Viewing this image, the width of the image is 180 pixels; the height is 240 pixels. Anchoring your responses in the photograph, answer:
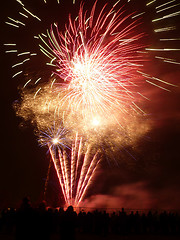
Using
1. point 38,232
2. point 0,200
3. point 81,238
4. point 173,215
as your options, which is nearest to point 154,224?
point 173,215

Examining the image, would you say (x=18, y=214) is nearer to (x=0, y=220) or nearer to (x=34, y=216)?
(x=34, y=216)

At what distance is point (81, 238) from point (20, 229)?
19.4 ft

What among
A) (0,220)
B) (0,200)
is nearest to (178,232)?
(0,220)

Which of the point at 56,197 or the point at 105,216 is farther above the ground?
the point at 56,197

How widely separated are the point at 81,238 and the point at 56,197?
22000mm

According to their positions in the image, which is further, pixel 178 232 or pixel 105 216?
pixel 178 232

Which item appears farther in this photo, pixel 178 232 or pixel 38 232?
pixel 178 232

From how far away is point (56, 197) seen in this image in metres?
31.1

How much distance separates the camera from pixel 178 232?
475 inches

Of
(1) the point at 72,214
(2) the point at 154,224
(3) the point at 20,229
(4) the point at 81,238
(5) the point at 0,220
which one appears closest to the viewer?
(3) the point at 20,229

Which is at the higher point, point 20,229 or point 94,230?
point 94,230

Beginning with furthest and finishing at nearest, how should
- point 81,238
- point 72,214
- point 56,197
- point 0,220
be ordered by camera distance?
point 56,197, point 0,220, point 81,238, point 72,214

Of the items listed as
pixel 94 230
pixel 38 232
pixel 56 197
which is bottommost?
pixel 38 232

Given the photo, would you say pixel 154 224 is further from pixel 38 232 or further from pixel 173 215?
pixel 38 232
